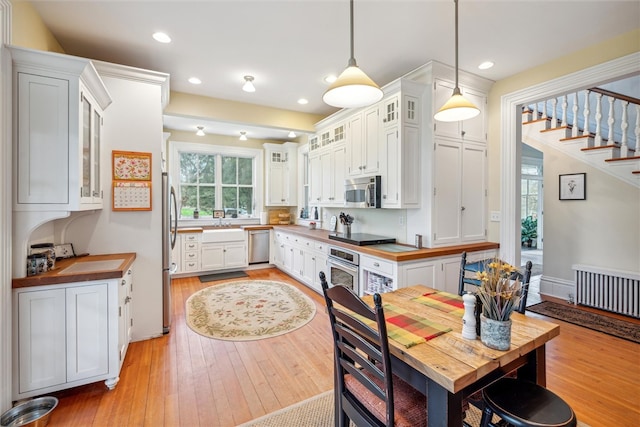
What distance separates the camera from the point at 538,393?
1.28 m

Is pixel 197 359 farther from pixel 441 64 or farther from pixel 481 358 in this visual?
pixel 441 64

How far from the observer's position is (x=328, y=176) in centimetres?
470

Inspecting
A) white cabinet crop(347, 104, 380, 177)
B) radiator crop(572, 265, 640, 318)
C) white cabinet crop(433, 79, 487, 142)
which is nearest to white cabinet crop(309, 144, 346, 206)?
white cabinet crop(347, 104, 380, 177)

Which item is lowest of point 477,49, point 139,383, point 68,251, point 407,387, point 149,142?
point 139,383

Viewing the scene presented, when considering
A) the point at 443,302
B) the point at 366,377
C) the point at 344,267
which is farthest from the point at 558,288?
the point at 366,377

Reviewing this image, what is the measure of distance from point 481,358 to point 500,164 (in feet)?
9.99

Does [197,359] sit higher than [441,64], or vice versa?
[441,64]

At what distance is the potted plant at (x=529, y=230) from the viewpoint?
27.5ft

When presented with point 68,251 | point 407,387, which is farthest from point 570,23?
point 68,251

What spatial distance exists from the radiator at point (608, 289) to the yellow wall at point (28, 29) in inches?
243

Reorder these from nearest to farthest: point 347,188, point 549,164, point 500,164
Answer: point 500,164 → point 347,188 → point 549,164

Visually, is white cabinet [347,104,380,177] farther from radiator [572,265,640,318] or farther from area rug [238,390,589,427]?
radiator [572,265,640,318]

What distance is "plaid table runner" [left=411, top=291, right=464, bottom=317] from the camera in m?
1.67

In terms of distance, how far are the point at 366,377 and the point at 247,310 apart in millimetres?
2719
